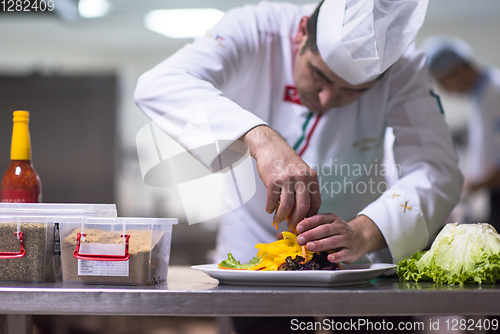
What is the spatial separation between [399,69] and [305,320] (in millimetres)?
706

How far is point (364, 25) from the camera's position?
895mm

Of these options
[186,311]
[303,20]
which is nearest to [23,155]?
[186,311]

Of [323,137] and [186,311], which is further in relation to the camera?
[323,137]

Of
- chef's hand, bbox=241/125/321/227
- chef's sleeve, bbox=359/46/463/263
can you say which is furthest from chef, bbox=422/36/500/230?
chef's hand, bbox=241/125/321/227

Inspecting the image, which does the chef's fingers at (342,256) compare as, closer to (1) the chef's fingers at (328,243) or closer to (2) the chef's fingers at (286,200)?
(1) the chef's fingers at (328,243)

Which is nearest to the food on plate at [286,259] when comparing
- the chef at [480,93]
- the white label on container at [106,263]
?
the white label on container at [106,263]

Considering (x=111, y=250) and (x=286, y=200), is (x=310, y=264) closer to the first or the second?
(x=286, y=200)

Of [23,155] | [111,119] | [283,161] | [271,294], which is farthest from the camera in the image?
[111,119]

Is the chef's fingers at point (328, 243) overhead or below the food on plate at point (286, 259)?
overhead

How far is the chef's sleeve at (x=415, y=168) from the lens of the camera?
0.96 metres

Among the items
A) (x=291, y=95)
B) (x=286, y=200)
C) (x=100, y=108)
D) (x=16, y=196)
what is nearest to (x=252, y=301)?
(x=286, y=200)

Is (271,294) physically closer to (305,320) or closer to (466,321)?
(305,320)

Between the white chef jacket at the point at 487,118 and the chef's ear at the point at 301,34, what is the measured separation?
1862mm

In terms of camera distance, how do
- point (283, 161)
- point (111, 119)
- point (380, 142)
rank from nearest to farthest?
point (283, 161) < point (380, 142) < point (111, 119)
